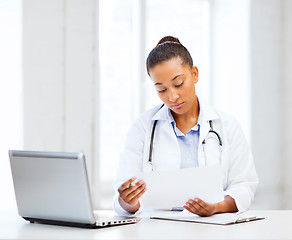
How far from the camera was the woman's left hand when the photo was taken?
1.90 m

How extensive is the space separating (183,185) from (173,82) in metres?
0.51

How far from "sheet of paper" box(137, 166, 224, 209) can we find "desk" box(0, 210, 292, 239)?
0.14 m

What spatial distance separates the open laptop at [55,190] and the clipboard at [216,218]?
7.1 inches

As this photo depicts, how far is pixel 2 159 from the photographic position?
338cm

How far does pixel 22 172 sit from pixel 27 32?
1.95m

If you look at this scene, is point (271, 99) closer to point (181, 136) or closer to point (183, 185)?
point (181, 136)

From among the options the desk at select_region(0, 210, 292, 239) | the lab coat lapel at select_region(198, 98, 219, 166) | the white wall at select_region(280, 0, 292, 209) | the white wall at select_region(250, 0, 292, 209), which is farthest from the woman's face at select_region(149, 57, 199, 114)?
the white wall at select_region(280, 0, 292, 209)

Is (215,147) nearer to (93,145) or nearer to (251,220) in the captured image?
(251,220)

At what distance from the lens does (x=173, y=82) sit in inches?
86.4

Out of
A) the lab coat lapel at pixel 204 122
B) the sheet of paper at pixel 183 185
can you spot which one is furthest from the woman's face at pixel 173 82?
the sheet of paper at pixel 183 185

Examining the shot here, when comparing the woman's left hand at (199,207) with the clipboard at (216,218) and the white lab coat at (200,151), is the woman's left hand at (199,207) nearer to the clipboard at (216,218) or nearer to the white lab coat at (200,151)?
the clipboard at (216,218)

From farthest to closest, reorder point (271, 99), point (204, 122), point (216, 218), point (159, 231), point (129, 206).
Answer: point (271, 99)
point (204, 122)
point (129, 206)
point (216, 218)
point (159, 231)

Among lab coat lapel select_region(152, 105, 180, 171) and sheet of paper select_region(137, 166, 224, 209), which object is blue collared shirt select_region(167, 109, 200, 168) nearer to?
lab coat lapel select_region(152, 105, 180, 171)

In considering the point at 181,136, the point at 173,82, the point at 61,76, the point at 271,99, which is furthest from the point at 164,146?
the point at 271,99
